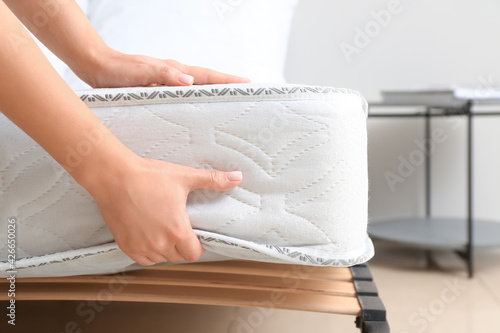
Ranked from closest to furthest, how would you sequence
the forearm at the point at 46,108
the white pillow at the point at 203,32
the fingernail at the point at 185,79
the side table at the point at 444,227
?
the forearm at the point at 46,108 < the fingernail at the point at 185,79 < the white pillow at the point at 203,32 < the side table at the point at 444,227

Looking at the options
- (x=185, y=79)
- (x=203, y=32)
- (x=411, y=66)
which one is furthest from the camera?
(x=411, y=66)

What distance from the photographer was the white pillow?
1072 mm

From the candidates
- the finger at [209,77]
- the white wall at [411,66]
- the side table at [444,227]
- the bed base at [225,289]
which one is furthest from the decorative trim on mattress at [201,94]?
the white wall at [411,66]

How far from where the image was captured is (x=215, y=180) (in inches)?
20.0

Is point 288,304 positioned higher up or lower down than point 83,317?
higher up

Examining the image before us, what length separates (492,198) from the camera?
1672 millimetres

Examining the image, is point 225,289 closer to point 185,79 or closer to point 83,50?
point 185,79

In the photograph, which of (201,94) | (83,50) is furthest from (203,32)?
(201,94)

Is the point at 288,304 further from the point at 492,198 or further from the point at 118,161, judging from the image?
the point at 492,198

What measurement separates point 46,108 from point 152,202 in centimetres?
13

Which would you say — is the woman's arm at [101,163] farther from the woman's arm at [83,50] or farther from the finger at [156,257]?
the woman's arm at [83,50]

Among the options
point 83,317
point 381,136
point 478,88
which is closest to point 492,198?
point 381,136

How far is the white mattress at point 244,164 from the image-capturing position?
0.52 m

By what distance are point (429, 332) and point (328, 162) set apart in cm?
57
